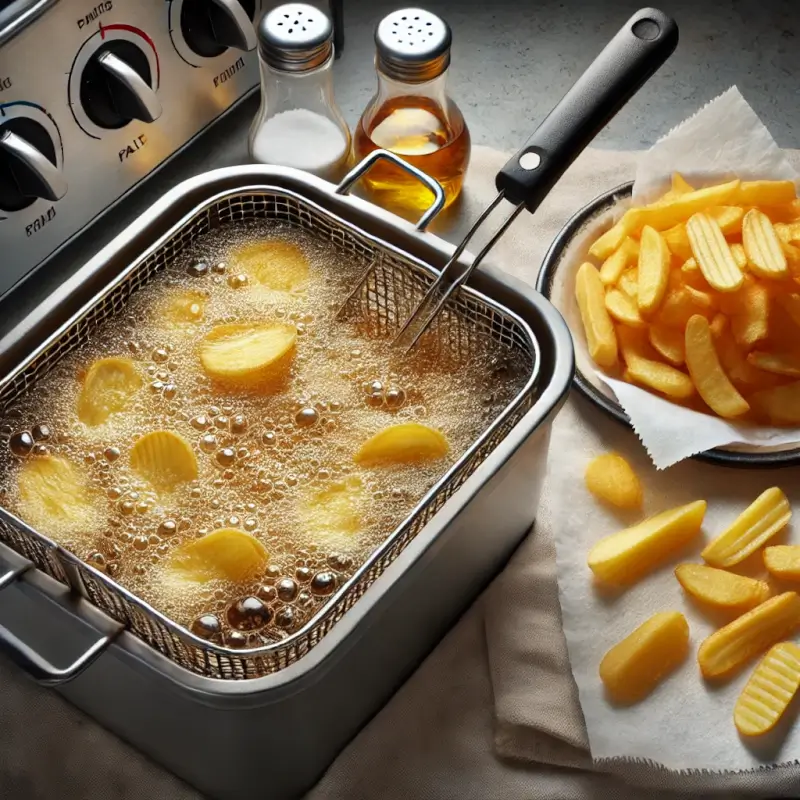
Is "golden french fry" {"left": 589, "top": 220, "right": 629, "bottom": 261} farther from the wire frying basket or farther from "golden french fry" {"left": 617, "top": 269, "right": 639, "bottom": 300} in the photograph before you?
the wire frying basket

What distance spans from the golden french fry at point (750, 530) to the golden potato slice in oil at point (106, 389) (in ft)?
1.57

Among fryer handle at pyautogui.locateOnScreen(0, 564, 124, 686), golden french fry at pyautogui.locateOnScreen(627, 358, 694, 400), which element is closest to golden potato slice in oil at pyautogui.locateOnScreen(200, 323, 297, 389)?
fryer handle at pyautogui.locateOnScreen(0, 564, 124, 686)

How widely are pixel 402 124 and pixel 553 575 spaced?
44 centimetres

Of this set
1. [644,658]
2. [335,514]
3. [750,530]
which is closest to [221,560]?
[335,514]

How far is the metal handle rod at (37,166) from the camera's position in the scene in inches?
35.4

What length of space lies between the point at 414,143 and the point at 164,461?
43cm

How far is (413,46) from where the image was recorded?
1.02m

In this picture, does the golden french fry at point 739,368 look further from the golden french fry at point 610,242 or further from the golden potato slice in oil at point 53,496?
the golden potato slice in oil at point 53,496

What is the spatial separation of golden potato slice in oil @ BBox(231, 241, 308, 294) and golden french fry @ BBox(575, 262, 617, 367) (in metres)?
0.28

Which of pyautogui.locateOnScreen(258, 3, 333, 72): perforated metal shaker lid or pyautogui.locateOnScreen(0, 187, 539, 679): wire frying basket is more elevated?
pyautogui.locateOnScreen(258, 3, 333, 72): perforated metal shaker lid

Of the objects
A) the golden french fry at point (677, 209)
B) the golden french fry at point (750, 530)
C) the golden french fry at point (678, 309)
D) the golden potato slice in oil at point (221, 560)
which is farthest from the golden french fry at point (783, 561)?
the golden potato slice in oil at point (221, 560)

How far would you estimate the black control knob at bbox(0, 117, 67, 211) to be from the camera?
2.95 ft

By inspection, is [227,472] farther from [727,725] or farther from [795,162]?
[795,162]

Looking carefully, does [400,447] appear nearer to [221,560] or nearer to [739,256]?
[221,560]
